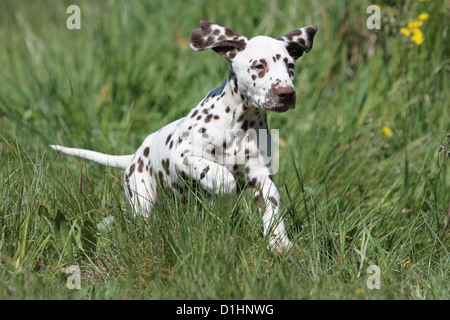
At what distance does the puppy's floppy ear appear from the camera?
11.4 ft

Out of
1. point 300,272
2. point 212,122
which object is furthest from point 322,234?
point 212,122

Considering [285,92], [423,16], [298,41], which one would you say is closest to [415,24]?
[423,16]

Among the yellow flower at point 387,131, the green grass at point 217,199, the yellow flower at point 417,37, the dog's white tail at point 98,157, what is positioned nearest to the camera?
the green grass at point 217,199

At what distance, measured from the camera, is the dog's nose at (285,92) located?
10.4ft

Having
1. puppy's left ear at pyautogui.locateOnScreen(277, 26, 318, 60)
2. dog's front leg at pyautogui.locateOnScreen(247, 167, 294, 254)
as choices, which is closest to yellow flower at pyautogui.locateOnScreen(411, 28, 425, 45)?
puppy's left ear at pyautogui.locateOnScreen(277, 26, 318, 60)

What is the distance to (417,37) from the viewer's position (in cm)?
546

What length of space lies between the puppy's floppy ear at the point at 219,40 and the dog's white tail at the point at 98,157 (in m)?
1.03

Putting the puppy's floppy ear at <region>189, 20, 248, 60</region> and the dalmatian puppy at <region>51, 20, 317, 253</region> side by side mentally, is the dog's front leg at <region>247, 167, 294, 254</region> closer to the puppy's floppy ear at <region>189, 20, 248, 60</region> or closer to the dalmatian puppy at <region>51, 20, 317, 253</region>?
the dalmatian puppy at <region>51, 20, 317, 253</region>

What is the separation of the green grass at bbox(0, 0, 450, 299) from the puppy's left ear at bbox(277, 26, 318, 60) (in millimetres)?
623

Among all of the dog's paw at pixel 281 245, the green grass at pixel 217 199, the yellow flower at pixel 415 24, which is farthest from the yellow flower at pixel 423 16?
the dog's paw at pixel 281 245

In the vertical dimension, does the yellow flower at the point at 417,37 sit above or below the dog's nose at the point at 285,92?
above

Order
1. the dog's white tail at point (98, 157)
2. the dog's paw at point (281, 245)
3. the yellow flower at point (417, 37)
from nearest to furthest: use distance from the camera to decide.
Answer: the dog's paw at point (281, 245) < the dog's white tail at point (98, 157) < the yellow flower at point (417, 37)

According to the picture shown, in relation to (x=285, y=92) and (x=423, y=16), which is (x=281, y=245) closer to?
(x=285, y=92)

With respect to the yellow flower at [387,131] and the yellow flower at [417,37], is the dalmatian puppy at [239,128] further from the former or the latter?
the yellow flower at [417,37]
